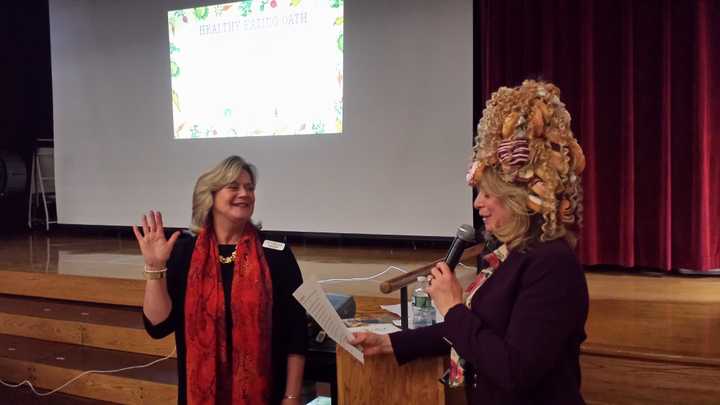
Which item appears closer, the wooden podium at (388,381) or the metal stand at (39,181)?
the wooden podium at (388,381)

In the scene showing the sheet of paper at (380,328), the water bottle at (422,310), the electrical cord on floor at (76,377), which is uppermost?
the water bottle at (422,310)

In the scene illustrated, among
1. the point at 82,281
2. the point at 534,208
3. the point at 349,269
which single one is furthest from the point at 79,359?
the point at 534,208

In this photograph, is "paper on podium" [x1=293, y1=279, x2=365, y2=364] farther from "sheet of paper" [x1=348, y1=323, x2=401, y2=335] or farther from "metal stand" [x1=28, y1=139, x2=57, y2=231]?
"metal stand" [x1=28, y1=139, x2=57, y2=231]

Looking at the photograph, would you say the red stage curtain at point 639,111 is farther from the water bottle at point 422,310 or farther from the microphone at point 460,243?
the microphone at point 460,243

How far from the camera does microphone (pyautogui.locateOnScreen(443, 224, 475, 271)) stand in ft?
4.22

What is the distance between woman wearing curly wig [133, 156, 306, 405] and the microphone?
708 millimetres

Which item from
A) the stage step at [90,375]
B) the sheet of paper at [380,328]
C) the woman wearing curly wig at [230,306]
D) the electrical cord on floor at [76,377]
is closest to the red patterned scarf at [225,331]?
the woman wearing curly wig at [230,306]


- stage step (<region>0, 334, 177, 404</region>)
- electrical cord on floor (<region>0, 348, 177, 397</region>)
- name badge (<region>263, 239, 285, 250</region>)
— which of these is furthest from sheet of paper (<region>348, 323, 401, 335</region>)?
electrical cord on floor (<region>0, 348, 177, 397</region>)

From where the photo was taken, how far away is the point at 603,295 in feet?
11.3

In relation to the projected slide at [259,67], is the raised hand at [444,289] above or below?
below

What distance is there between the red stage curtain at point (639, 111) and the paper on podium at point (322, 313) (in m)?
3.16

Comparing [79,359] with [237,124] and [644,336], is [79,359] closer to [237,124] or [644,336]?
[237,124]

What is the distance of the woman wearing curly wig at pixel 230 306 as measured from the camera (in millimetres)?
1774

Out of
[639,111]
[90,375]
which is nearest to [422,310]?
[90,375]
